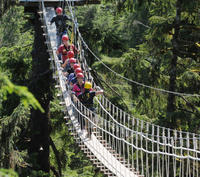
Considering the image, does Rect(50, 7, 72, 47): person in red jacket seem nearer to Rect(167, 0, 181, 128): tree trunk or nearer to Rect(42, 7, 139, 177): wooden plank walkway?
Rect(42, 7, 139, 177): wooden plank walkway

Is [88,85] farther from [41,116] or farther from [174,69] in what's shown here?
[41,116]

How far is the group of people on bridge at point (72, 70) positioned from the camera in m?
5.98

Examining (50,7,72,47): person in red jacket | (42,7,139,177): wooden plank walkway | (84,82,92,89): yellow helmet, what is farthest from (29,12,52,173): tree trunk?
(84,82,92,89): yellow helmet

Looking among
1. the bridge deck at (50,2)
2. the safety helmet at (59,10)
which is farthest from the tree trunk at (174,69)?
the safety helmet at (59,10)

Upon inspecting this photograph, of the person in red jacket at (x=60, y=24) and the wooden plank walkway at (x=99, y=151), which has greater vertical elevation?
the person in red jacket at (x=60, y=24)

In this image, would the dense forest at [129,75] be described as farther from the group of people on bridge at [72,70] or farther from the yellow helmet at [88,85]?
the yellow helmet at [88,85]

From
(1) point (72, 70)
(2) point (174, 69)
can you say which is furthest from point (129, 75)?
(1) point (72, 70)

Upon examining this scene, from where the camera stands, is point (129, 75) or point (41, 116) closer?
point (129, 75)

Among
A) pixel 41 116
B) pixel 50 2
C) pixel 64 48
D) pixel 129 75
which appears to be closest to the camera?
pixel 129 75

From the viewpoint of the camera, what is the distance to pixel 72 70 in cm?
695

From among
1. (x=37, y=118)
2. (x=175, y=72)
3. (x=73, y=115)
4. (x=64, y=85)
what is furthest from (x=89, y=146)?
(x=37, y=118)

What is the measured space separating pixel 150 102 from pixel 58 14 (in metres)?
2.18

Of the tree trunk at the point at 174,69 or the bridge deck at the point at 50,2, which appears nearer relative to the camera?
the tree trunk at the point at 174,69

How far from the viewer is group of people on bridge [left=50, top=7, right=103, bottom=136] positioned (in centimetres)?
598
